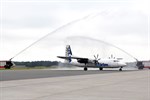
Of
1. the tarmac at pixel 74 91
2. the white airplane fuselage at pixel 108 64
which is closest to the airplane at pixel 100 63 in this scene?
the white airplane fuselage at pixel 108 64

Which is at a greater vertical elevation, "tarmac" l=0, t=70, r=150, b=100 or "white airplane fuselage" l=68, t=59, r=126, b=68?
"white airplane fuselage" l=68, t=59, r=126, b=68

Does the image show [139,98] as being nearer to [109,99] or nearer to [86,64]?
[109,99]

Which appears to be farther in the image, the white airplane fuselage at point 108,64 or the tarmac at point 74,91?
the white airplane fuselage at point 108,64

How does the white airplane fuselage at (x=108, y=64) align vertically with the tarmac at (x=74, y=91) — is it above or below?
above

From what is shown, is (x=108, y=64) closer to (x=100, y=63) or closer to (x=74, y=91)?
(x=100, y=63)

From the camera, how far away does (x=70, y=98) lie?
11.2 m

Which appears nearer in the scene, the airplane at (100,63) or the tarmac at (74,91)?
the tarmac at (74,91)

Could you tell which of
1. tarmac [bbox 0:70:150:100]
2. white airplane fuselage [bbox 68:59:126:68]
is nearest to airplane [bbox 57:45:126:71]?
white airplane fuselage [bbox 68:59:126:68]

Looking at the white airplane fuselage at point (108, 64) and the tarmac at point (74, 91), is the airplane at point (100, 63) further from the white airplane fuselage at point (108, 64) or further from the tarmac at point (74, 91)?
the tarmac at point (74, 91)

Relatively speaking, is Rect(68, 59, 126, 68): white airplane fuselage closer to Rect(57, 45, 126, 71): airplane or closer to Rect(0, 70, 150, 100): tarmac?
Rect(57, 45, 126, 71): airplane

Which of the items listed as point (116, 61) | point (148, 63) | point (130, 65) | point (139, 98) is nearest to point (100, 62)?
point (116, 61)

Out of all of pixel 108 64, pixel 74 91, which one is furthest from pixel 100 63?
pixel 74 91

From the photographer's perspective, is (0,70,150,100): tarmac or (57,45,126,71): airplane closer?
(0,70,150,100): tarmac

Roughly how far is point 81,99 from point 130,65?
98.1 metres
